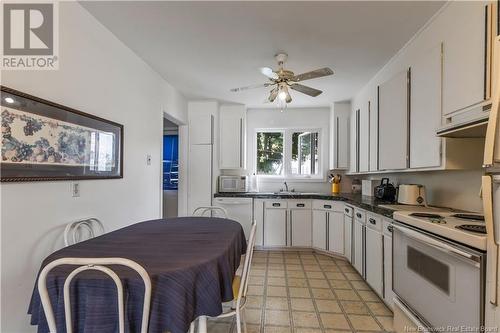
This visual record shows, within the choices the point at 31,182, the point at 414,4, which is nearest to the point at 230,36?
the point at 414,4

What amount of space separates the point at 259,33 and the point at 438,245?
1.98m

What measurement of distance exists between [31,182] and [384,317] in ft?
9.15

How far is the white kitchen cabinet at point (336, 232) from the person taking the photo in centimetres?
364

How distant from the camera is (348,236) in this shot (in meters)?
3.41

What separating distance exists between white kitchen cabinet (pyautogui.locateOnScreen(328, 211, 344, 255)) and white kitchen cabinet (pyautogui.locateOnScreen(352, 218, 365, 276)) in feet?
1.53

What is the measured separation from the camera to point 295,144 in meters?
4.84

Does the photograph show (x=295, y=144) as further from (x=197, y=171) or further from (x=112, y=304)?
(x=112, y=304)

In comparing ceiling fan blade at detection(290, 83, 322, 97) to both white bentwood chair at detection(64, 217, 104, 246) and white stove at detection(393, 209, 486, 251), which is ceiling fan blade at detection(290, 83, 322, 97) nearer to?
white stove at detection(393, 209, 486, 251)

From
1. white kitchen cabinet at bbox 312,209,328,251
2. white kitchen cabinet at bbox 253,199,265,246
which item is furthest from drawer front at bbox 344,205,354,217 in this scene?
white kitchen cabinet at bbox 253,199,265,246

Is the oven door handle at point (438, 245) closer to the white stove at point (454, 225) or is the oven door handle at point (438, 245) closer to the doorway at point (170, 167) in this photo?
the white stove at point (454, 225)

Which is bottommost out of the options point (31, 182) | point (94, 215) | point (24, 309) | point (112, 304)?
point (24, 309)

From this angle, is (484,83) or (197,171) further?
(197,171)

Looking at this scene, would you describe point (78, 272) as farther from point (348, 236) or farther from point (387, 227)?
point (348, 236)

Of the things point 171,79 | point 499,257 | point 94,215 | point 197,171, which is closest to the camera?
point 499,257
